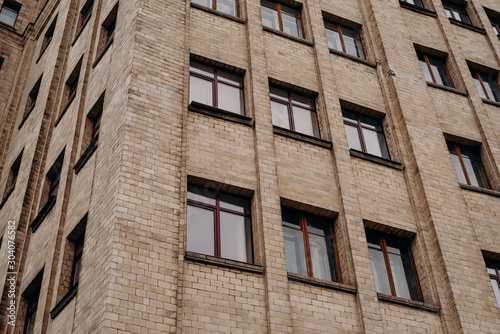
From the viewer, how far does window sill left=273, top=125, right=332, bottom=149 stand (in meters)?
17.0

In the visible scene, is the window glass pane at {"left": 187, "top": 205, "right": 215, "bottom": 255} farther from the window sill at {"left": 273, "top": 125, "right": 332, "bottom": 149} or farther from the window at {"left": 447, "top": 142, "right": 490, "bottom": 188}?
the window at {"left": 447, "top": 142, "right": 490, "bottom": 188}

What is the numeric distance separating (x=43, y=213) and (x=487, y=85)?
1693 centimetres

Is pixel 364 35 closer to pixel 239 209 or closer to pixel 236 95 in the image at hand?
pixel 236 95

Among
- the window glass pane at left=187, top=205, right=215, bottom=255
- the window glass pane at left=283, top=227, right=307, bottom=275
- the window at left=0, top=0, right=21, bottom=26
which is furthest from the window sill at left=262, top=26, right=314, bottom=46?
the window at left=0, top=0, right=21, bottom=26

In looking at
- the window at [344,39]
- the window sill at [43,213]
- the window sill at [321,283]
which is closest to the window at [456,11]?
the window at [344,39]

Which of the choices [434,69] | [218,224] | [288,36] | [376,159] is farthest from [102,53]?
[434,69]

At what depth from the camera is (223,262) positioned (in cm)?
1377

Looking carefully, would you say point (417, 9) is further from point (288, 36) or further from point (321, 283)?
point (321, 283)

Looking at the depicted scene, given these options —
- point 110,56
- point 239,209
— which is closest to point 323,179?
point 239,209

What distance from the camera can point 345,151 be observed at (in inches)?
692

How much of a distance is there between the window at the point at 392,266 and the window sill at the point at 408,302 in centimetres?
56

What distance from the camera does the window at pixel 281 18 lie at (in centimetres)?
2064

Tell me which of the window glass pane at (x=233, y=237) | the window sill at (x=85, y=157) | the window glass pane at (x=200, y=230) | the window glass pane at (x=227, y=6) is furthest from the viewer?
the window glass pane at (x=227, y=6)

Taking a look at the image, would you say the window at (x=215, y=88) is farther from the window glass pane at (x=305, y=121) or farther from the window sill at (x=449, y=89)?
the window sill at (x=449, y=89)
